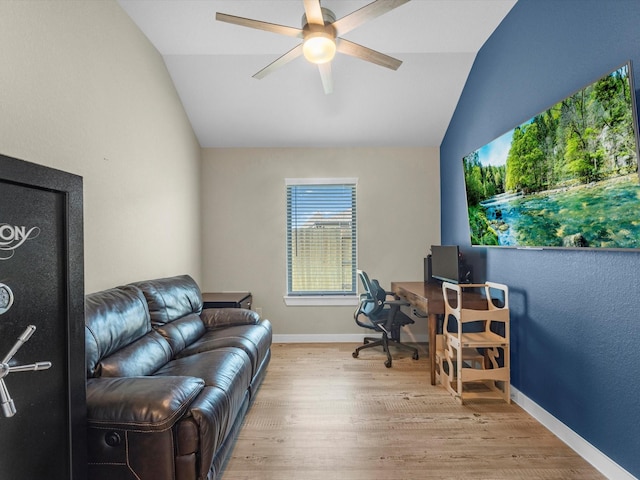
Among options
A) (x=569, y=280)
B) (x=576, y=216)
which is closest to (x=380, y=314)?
(x=569, y=280)

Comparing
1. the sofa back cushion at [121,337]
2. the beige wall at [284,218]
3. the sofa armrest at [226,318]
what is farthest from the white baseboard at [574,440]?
the sofa back cushion at [121,337]

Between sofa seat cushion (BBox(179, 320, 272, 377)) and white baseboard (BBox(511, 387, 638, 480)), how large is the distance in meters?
2.06

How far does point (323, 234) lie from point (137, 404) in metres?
3.37

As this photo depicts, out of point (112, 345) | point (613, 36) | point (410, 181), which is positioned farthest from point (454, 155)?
point (112, 345)

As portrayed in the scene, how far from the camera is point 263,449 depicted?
225cm

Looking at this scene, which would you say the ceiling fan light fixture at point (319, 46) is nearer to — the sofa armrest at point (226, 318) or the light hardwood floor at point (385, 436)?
the sofa armrest at point (226, 318)

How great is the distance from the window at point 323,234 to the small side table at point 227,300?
61 cm

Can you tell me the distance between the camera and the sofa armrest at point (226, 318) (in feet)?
11.3

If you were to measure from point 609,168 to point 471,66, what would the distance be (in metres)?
2.30

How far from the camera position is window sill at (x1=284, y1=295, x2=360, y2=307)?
4.68 meters

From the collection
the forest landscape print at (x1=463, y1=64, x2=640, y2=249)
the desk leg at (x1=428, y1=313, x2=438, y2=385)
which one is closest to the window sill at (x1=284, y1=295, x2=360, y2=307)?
the desk leg at (x1=428, y1=313, x2=438, y2=385)

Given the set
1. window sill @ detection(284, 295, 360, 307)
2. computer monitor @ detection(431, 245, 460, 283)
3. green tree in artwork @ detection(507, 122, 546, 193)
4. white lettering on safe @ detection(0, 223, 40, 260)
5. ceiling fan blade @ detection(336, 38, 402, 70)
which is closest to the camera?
white lettering on safe @ detection(0, 223, 40, 260)

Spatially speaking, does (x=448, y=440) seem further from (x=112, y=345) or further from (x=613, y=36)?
(x=613, y=36)

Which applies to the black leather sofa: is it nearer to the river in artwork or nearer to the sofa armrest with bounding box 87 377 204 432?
the sofa armrest with bounding box 87 377 204 432
